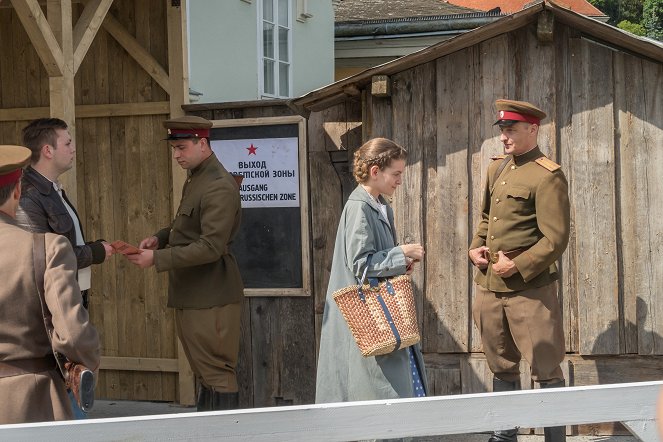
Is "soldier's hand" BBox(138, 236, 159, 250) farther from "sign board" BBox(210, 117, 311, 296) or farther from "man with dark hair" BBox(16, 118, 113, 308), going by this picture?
"sign board" BBox(210, 117, 311, 296)

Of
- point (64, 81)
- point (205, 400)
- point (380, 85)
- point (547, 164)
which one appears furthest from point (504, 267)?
point (64, 81)

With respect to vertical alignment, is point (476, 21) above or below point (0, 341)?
above

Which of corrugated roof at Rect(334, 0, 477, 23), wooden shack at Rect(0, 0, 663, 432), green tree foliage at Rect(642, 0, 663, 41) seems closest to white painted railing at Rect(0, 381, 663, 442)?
wooden shack at Rect(0, 0, 663, 432)

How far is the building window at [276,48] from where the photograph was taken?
13945 millimetres

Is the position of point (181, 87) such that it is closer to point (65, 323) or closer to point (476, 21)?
point (65, 323)

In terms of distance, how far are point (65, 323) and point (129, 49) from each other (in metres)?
4.46

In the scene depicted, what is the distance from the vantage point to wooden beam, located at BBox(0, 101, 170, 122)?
25.8 feet

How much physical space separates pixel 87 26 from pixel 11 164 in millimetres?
2755

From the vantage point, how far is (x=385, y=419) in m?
3.39

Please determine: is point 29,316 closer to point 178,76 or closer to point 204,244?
point 204,244

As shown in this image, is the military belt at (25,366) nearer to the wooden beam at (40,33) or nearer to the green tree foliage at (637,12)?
the wooden beam at (40,33)

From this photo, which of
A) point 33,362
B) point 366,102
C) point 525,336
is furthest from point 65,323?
point 366,102

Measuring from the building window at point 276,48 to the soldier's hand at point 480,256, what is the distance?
24.2 feet

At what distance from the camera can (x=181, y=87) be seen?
304 inches
